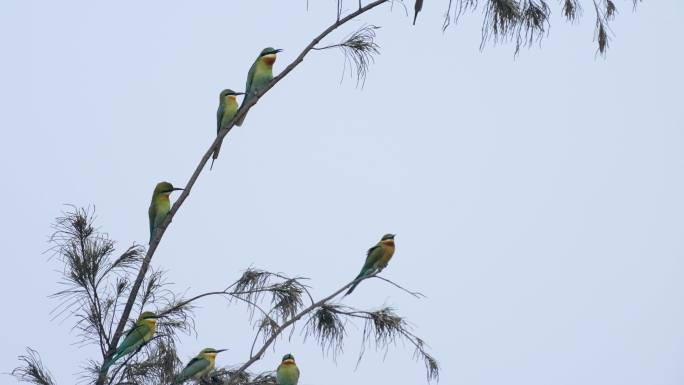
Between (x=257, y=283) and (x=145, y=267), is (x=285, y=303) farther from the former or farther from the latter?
(x=145, y=267)

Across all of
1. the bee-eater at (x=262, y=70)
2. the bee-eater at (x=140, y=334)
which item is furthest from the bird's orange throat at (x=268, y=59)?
the bee-eater at (x=140, y=334)

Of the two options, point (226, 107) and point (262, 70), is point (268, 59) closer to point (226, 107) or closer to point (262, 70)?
point (262, 70)

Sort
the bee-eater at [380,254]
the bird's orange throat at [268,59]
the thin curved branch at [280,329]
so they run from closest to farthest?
1. the thin curved branch at [280,329]
2. the bee-eater at [380,254]
3. the bird's orange throat at [268,59]

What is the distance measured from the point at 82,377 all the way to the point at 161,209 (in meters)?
1.43

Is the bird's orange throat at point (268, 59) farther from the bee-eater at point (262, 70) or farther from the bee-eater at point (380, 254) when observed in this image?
the bee-eater at point (380, 254)

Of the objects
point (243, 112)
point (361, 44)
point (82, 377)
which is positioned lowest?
point (82, 377)

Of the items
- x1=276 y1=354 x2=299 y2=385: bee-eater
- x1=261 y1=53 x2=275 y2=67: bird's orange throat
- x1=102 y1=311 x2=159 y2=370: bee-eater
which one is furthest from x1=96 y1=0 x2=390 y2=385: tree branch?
x1=261 y1=53 x2=275 y2=67: bird's orange throat

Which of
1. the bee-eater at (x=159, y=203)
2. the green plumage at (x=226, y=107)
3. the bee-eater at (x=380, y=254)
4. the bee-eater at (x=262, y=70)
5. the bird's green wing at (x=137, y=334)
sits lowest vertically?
the bird's green wing at (x=137, y=334)

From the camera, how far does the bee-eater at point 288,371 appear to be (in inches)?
235

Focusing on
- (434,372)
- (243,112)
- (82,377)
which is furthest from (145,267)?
(434,372)

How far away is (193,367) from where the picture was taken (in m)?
5.31

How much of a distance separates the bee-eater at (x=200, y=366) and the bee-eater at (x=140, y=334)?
0.27 m

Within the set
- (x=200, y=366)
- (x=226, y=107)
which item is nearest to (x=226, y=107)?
(x=226, y=107)

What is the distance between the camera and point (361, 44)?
5246 millimetres
